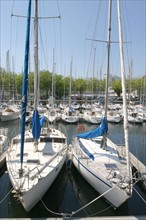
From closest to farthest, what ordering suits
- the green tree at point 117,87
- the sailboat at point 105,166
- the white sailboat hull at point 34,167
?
the white sailboat hull at point 34,167, the sailboat at point 105,166, the green tree at point 117,87

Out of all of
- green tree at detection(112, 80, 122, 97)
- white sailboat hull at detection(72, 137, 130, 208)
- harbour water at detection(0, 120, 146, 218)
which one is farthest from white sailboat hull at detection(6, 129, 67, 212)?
green tree at detection(112, 80, 122, 97)

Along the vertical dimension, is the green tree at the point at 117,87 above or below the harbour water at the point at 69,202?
above

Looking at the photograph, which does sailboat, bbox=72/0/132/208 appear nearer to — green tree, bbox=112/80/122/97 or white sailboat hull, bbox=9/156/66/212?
white sailboat hull, bbox=9/156/66/212

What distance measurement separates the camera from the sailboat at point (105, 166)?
1040cm

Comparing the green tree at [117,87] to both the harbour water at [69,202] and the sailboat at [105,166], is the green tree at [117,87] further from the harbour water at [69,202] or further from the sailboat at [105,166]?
the harbour water at [69,202]

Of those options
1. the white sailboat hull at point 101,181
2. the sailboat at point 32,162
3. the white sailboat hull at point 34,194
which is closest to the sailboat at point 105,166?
the white sailboat hull at point 101,181

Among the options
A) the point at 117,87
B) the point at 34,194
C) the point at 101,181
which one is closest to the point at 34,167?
the point at 34,194

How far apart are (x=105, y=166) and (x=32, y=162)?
4028 mm

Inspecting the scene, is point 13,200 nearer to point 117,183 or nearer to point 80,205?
point 80,205

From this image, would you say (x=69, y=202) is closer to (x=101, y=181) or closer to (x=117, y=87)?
(x=101, y=181)

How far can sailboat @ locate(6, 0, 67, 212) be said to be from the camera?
33.6 feet

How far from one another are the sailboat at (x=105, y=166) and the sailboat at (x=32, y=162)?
1.42 meters

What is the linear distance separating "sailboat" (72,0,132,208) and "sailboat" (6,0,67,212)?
1.42m

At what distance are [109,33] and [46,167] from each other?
9471mm
